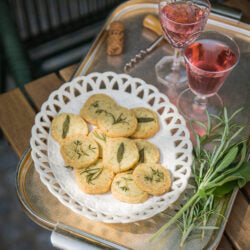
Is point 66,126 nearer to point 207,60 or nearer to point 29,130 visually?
point 29,130

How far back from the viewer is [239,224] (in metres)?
0.77

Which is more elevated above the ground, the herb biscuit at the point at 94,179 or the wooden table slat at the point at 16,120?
the herb biscuit at the point at 94,179

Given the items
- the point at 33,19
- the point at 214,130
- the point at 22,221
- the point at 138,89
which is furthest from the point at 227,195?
the point at 33,19

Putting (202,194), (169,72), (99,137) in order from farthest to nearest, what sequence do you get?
(169,72) → (99,137) → (202,194)

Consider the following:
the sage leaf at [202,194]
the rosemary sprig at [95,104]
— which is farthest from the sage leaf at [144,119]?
the sage leaf at [202,194]

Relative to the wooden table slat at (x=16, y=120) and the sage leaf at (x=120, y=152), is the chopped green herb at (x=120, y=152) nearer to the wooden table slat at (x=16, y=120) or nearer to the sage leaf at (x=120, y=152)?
the sage leaf at (x=120, y=152)

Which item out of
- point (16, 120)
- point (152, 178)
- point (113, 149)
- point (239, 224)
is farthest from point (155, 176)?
point (16, 120)

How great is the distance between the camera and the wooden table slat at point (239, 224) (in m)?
0.75

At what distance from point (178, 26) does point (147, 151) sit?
0.32 m

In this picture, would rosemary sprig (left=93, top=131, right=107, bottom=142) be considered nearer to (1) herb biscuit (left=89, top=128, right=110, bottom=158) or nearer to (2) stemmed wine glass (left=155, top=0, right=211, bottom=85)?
(1) herb biscuit (left=89, top=128, right=110, bottom=158)

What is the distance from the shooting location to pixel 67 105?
→ 847 mm

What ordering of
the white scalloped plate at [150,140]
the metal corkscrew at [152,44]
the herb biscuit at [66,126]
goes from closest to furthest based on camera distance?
1. the white scalloped plate at [150,140]
2. the herb biscuit at [66,126]
3. the metal corkscrew at [152,44]

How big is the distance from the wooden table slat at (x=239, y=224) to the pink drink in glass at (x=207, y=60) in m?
0.27

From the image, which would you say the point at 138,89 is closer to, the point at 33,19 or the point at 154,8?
the point at 154,8
